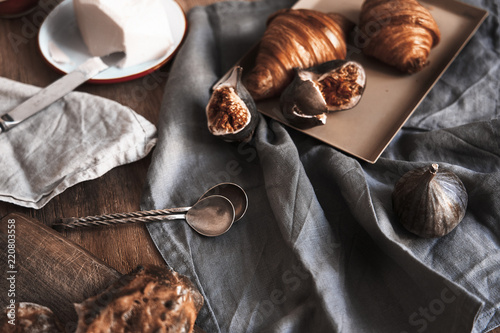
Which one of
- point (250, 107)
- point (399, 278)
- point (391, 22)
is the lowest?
point (399, 278)

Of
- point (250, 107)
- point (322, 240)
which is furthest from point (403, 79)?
point (322, 240)

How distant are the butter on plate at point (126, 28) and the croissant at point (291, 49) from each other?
278 millimetres

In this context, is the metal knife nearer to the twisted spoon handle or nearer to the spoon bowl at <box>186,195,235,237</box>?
the twisted spoon handle

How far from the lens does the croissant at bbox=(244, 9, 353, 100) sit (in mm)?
1266

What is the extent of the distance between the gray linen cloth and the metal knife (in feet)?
0.66

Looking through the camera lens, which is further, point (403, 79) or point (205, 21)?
point (205, 21)

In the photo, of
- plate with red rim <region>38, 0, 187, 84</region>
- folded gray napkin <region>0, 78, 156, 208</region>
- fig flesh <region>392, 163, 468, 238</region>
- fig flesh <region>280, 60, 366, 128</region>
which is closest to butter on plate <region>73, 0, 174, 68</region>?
plate with red rim <region>38, 0, 187, 84</region>

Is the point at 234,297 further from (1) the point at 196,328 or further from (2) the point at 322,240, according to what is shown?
(2) the point at 322,240

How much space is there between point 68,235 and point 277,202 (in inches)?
18.3

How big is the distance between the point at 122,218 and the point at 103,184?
5.3 inches

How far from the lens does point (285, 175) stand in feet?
3.66

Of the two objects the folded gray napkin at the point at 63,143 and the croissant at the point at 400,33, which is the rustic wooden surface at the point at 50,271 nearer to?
the folded gray napkin at the point at 63,143

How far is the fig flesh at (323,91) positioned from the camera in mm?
1174

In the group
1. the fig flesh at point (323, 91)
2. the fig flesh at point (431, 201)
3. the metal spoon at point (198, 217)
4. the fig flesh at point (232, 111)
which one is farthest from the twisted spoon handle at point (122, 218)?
the fig flesh at point (431, 201)
